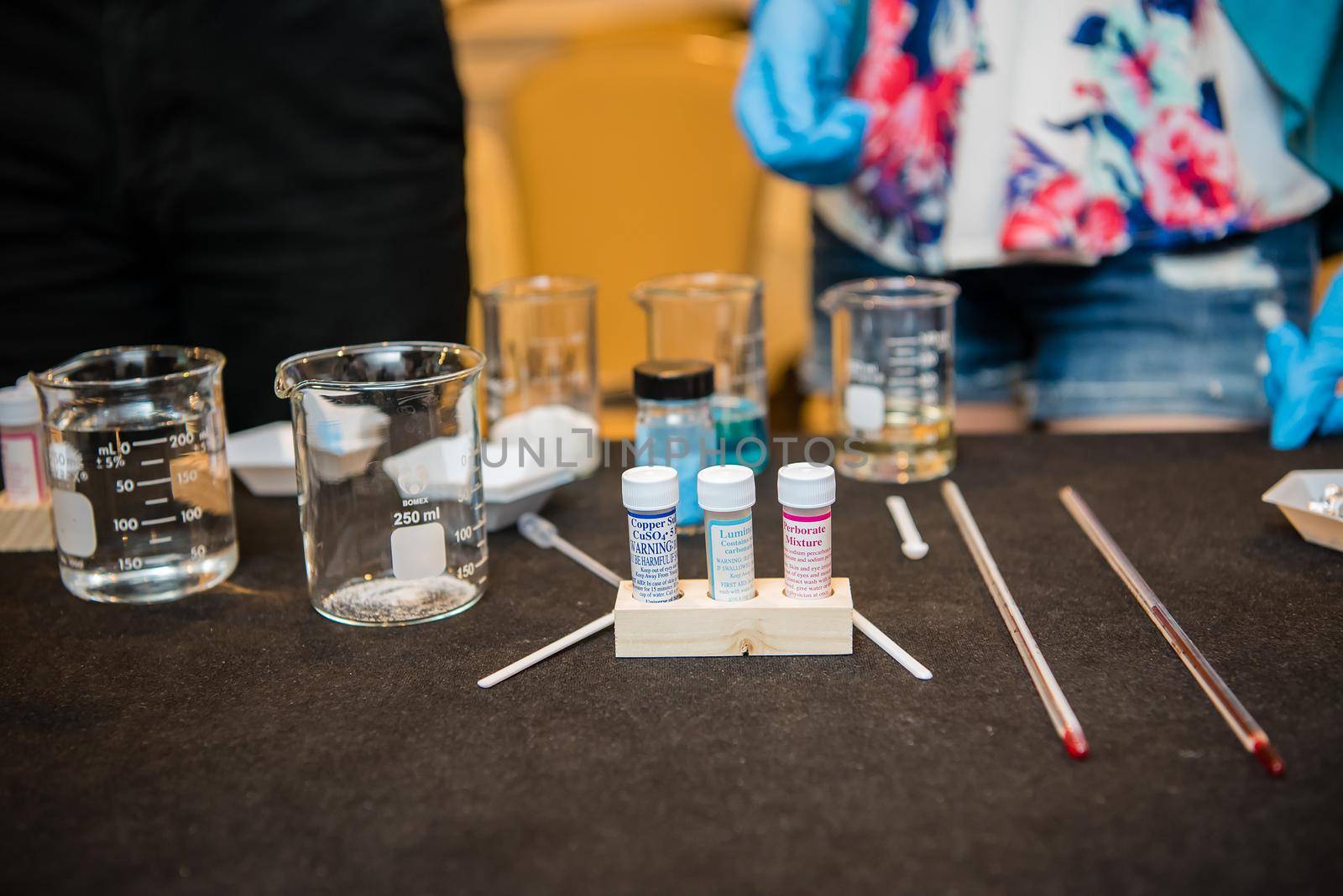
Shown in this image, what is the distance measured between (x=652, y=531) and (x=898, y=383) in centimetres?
52

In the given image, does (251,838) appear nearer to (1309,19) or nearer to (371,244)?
(371,244)

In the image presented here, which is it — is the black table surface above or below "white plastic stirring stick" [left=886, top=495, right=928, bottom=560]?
below

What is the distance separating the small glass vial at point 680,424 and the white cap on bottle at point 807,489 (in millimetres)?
253

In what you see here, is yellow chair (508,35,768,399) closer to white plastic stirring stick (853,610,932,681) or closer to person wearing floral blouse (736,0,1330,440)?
person wearing floral blouse (736,0,1330,440)

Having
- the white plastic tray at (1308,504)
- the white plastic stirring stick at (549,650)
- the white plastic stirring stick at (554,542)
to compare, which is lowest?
the white plastic stirring stick at (549,650)

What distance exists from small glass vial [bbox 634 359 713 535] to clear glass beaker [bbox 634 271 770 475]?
0.54 feet

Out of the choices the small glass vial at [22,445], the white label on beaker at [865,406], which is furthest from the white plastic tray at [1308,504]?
the small glass vial at [22,445]

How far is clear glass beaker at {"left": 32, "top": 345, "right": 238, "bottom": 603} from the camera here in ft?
3.03

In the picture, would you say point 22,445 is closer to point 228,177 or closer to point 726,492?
point 228,177

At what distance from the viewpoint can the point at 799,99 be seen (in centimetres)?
130

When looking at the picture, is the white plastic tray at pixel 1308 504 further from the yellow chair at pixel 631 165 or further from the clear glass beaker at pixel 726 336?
the yellow chair at pixel 631 165

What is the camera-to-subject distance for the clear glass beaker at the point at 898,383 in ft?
4.04

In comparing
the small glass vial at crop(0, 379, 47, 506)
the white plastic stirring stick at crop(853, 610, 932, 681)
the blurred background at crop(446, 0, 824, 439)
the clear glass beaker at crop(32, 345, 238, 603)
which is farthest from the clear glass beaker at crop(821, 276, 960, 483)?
the blurred background at crop(446, 0, 824, 439)

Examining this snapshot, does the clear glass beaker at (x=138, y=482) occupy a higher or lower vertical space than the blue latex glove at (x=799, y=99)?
lower
